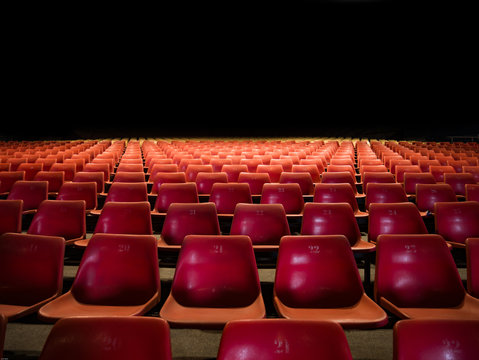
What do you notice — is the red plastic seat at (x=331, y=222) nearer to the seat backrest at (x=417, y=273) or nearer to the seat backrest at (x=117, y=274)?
the seat backrest at (x=417, y=273)

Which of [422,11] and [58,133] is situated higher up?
[422,11]

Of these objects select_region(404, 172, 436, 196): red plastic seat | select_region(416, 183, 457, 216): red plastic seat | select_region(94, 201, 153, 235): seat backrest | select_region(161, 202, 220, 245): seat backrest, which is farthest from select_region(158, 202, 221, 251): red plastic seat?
select_region(404, 172, 436, 196): red plastic seat

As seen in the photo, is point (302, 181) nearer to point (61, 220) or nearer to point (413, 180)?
point (413, 180)

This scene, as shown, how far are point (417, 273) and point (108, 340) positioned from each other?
1.68 metres

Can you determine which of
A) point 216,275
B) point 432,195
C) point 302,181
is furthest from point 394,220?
point 302,181

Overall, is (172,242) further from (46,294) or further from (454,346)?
(454,346)

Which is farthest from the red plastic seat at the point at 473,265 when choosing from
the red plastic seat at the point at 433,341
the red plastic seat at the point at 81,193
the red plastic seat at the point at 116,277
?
the red plastic seat at the point at 81,193

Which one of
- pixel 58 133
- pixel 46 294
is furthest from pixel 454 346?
pixel 58 133

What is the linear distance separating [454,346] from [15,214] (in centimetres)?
303

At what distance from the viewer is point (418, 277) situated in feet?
6.99

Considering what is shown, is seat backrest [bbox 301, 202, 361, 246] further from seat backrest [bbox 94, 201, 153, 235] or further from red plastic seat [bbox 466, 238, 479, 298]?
seat backrest [bbox 94, 201, 153, 235]

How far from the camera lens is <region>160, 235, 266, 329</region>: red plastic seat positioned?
2.11 metres

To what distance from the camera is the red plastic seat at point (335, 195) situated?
3865 millimetres

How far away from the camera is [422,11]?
13.3 metres
